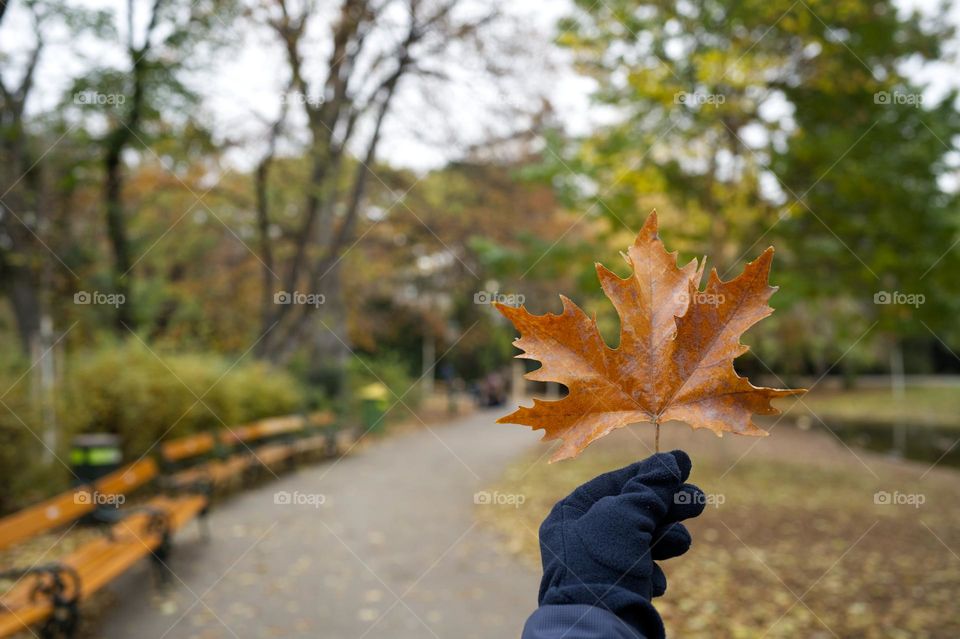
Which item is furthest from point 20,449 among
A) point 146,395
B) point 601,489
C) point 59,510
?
point 601,489

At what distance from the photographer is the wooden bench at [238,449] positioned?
8.18 metres

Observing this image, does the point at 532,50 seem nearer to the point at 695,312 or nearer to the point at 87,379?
the point at 87,379

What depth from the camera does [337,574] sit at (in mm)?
6215

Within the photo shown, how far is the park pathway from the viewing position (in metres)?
5.07

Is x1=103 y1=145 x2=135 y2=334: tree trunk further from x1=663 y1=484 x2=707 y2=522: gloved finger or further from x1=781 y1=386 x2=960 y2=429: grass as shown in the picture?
x1=781 y1=386 x2=960 y2=429: grass

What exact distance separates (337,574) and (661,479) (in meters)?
5.56

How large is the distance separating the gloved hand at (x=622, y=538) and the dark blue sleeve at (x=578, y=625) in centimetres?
3

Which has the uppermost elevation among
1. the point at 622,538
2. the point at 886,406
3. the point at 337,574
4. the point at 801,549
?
the point at 622,538

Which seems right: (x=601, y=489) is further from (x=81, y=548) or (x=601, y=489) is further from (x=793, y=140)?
(x=793, y=140)

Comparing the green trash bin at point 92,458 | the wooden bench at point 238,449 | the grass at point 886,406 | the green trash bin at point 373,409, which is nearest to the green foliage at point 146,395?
the wooden bench at point 238,449

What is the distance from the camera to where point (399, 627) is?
16.6ft

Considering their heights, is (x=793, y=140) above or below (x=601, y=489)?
above

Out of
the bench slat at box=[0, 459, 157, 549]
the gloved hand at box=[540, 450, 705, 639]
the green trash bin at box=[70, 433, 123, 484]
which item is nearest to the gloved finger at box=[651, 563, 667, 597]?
the gloved hand at box=[540, 450, 705, 639]

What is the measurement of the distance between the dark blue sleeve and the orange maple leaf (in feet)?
0.90
